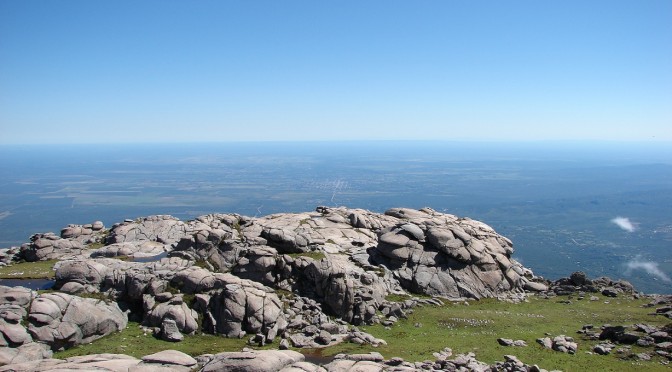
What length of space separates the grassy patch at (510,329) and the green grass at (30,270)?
42053 mm

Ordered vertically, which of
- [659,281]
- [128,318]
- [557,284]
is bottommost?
[659,281]

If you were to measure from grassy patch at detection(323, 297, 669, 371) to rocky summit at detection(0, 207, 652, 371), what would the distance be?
8.19 ft

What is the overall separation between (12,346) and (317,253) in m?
34.2

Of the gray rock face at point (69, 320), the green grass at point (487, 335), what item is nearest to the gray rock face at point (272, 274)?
the gray rock face at point (69, 320)

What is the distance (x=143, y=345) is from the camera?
38.9m

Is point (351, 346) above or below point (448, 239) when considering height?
below

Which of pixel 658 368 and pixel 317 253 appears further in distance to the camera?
pixel 317 253

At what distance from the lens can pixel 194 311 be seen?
146ft

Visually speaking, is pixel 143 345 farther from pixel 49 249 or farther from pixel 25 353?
pixel 49 249

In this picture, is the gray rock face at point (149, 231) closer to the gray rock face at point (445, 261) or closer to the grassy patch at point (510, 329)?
the gray rock face at point (445, 261)

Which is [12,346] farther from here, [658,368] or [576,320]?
[576,320]

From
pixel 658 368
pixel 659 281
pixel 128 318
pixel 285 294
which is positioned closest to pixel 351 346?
pixel 285 294

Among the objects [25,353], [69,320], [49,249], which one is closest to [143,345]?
[69,320]

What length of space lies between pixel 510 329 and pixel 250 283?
31221mm
